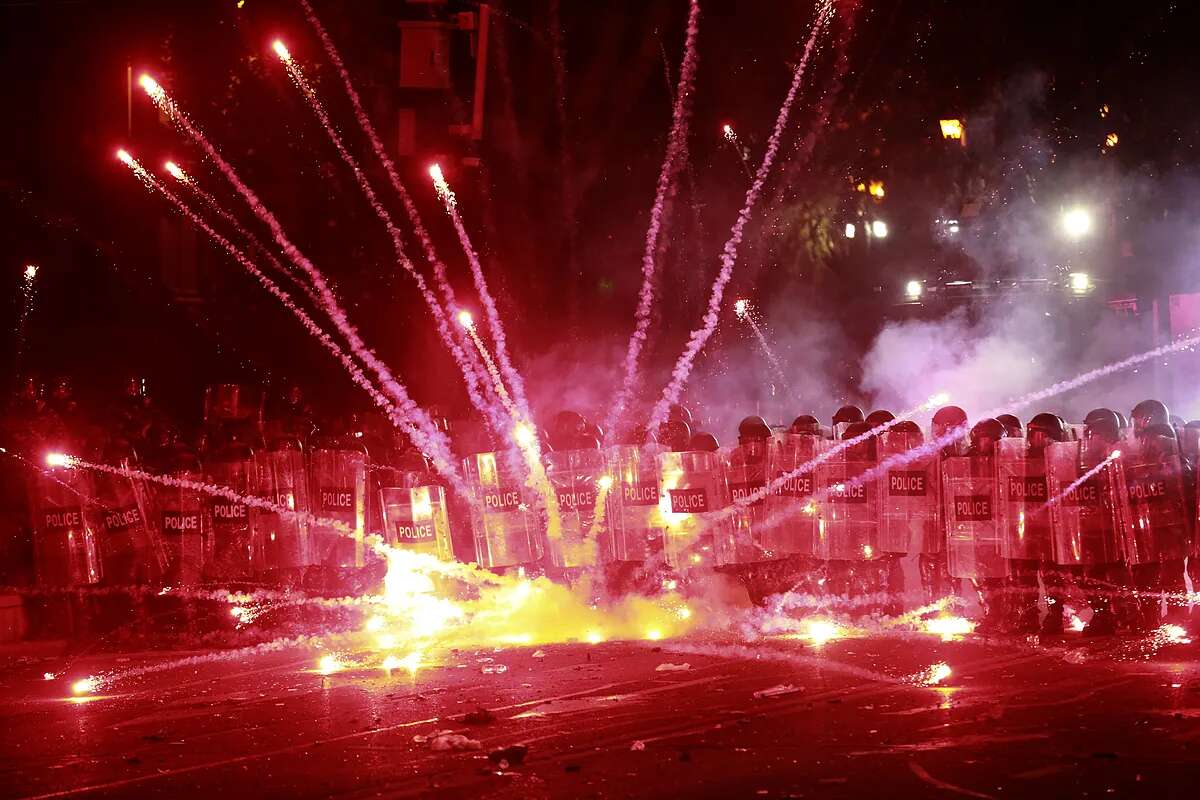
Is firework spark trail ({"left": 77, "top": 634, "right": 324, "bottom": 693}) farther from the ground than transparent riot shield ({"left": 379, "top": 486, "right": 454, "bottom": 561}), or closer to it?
closer to it

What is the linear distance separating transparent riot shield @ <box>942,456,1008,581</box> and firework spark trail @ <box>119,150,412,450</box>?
24.4ft

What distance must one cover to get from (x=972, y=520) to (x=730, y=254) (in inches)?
511

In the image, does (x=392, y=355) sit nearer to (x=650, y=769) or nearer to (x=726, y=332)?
(x=726, y=332)

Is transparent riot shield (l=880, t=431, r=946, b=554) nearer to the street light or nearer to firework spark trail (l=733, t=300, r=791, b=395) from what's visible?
firework spark trail (l=733, t=300, r=791, b=395)

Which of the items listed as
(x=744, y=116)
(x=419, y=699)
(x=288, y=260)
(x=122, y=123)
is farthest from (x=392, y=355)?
(x=419, y=699)

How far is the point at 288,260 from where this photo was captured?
16938mm

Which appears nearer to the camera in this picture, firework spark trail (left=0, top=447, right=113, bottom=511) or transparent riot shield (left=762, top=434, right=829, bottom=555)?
transparent riot shield (left=762, top=434, right=829, bottom=555)

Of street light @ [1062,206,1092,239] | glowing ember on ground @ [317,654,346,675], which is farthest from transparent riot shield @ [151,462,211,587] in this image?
street light @ [1062,206,1092,239]

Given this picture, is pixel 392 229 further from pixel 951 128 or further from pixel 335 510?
pixel 951 128

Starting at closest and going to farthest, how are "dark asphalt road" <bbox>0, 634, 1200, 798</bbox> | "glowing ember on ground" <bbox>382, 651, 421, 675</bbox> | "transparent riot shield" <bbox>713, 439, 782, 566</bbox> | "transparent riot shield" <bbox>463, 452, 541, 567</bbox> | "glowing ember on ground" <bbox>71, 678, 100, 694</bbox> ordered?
1. "dark asphalt road" <bbox>0, 634, 1200, 798</bbox>
2. "glowing ember on ground" <bbox>71, 678, 100, 694</bbox>
3. "glowing ember on ground" <bbox>382, 651, 421, 675</bbox>
4. "transparent riot shield" <bbox>713, 439, 782, 566</bbox>
5. "transparent riot shield" <bbox>463, 452, 541, 567</bbox>

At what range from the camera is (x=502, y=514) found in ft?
37.1

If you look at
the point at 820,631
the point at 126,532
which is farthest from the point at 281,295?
the point at 820,631

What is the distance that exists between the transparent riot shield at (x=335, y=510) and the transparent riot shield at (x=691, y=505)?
116 inches

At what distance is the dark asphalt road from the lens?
5.37m
